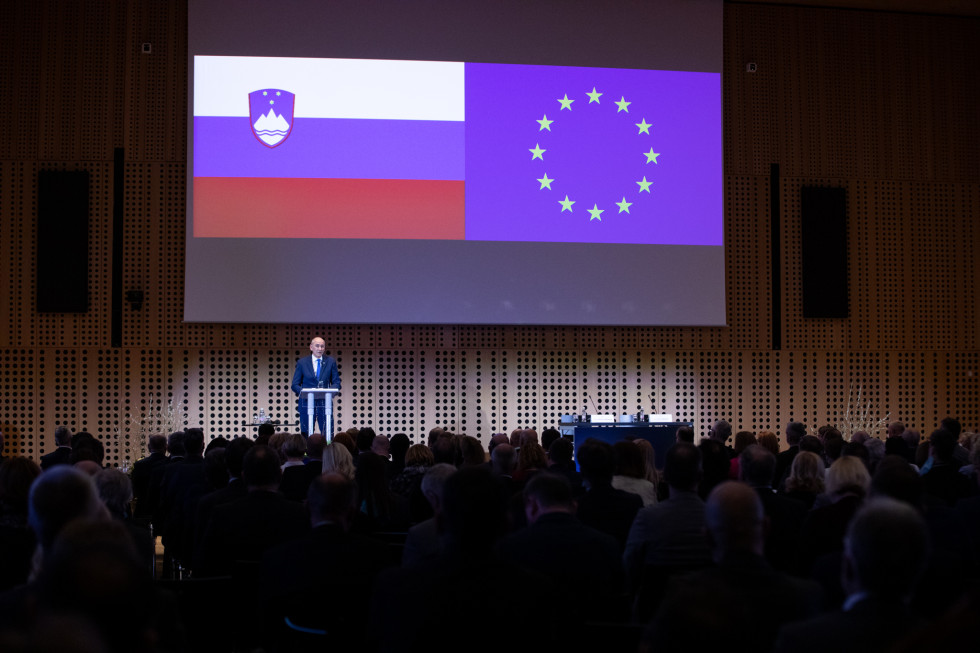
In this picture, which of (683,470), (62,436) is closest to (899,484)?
(683,470)

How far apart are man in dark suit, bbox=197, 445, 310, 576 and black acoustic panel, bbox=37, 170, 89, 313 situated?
8501 mm

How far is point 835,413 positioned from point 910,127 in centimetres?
438

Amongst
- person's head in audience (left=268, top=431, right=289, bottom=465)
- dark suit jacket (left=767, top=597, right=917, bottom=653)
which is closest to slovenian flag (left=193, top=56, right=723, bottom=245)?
person's head in audience (left=268, top=431, right=289, bottom=465)

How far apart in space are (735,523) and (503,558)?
3.20 feet

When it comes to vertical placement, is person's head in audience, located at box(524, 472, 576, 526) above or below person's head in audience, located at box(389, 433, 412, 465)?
above

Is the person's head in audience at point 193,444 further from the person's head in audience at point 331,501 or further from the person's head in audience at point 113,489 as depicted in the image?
the person's head in audience at point 331,501

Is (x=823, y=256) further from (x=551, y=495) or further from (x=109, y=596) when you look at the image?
(x=109, y=596)

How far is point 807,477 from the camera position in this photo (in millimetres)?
4883

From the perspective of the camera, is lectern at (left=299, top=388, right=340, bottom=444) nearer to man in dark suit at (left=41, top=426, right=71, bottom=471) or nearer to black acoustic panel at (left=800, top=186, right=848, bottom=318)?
man in dark suit at (left=41, top=426, right=71, bottom=471)

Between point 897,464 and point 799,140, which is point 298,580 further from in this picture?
point 799,140

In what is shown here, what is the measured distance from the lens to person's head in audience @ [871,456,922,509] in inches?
134

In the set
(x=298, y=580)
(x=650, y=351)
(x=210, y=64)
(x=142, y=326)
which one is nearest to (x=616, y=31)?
(x=650, y=351)

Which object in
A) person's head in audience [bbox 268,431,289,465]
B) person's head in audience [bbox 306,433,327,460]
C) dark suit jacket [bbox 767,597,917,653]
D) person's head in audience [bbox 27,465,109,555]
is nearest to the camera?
dark suit jacket [bbox 767,597,917,653]

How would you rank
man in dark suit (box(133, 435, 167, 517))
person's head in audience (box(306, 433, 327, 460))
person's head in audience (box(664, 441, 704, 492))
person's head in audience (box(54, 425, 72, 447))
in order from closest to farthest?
person's head in audience (box(664, 441, 704, 492)) < person's head in audience (box(306, 433, 327, 460)) < man in dark suit (box(133, 435, 167, 517)) < person's head in audience (box(54, 425, 72, 447))
